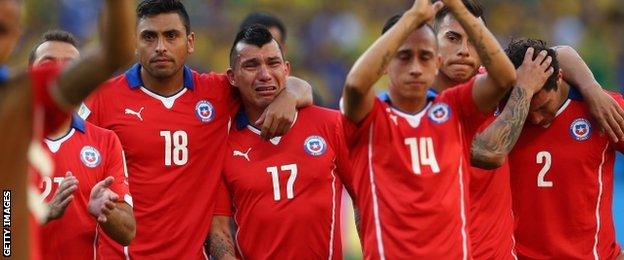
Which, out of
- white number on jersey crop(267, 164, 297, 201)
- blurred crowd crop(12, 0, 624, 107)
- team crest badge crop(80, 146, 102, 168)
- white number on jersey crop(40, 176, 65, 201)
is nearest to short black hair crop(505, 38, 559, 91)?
white number on jersey crop(267, 164, 297, 201)

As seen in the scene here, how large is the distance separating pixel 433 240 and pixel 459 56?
145 centimetres

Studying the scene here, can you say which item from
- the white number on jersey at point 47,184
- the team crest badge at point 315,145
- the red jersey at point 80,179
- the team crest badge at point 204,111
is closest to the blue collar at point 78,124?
the red jersey at point 80,179

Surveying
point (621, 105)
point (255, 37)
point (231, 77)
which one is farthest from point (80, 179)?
point (621, 105)

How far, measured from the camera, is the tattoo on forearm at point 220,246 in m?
7.41

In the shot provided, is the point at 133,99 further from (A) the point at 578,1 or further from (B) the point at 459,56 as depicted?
(A) the point at 578,1

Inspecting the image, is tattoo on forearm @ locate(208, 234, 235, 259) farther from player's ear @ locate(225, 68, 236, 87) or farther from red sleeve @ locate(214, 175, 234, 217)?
player's ear @ locate(225, 68, 236, 87)

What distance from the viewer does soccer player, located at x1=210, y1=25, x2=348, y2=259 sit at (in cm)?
731

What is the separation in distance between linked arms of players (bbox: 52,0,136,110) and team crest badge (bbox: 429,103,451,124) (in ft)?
7.78

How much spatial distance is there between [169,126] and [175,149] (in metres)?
0.16

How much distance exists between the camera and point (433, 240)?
19.8 ft

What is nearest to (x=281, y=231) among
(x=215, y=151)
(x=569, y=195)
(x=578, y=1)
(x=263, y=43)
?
(x=215, y=151)

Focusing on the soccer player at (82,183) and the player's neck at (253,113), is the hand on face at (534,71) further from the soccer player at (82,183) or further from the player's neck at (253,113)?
the soccer player at (82,183)

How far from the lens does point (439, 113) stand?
20.4ft

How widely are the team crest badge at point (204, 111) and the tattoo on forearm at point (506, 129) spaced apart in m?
1.90
